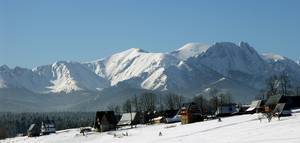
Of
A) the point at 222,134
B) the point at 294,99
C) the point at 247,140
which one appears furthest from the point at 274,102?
the point at 247,140

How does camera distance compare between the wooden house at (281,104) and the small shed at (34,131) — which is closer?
the wooden house at (281,104)

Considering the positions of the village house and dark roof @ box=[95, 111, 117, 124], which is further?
the village house

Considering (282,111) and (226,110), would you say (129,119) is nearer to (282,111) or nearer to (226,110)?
(226,110)

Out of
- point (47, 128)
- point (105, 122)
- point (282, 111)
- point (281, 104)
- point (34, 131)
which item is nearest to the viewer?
point (282, 111)

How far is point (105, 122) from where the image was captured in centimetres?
14725

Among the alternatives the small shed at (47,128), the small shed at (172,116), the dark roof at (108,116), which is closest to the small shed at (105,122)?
the dark roof at (108,116)

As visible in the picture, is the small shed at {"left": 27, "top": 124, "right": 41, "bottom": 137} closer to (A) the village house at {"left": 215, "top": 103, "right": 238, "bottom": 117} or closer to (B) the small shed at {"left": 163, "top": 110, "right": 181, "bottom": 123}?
(B) the small shed at {"left": 163, "top": 110, "right": 181, "bottom": 123}

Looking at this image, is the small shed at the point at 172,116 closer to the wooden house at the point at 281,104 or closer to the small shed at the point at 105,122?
the small shed at the point at 105,122

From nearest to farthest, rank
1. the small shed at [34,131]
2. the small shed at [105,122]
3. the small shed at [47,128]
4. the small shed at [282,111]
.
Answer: the small shed at [282,111] < the small shed at [105,122] < the small shed at [34,131] < the small shed at [47,128]

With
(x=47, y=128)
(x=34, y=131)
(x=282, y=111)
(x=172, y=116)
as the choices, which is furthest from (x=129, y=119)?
(x=282, y=111)

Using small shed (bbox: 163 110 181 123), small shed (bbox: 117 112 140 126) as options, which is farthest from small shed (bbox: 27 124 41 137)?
small shed (bbox: 163 110 181 123)

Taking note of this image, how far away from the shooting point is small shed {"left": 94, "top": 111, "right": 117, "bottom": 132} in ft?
477

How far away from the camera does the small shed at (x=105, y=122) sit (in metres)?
146

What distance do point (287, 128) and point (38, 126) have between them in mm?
112207
